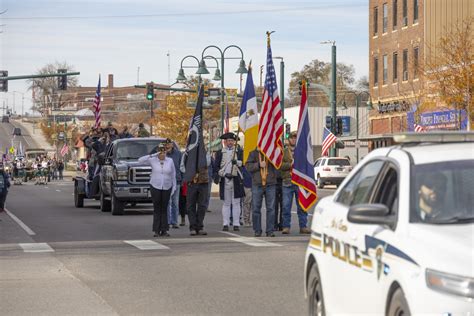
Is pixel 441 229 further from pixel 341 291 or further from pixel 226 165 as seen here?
pixel 226 165

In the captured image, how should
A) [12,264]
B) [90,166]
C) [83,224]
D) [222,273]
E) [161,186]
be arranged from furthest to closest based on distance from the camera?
[90,166] < [83,224] < [161,186] < [12,264] < [222,273]

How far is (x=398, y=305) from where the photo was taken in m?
6.83

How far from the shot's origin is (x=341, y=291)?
8.30m

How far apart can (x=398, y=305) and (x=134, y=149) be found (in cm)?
2497

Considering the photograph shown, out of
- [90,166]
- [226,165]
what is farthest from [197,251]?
[90,166]

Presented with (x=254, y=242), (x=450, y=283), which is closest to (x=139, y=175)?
(x=254, y=242)

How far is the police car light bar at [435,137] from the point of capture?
792 centimetres

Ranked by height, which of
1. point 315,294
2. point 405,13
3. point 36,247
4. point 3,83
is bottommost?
point 36,247

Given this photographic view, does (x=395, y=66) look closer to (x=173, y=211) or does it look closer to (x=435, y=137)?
(x=173, y=211)

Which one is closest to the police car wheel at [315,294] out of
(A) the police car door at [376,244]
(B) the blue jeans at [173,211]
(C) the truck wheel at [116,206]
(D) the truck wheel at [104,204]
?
(A) the police car door at [376,244]

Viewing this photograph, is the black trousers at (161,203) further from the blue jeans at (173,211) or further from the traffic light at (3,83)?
the traffic light at (3,83)

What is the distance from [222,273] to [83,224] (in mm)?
11849

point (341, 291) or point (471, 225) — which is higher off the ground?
point (471, 225)

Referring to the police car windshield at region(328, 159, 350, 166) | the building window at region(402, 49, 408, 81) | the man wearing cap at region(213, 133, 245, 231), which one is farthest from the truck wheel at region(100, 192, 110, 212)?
the building window at region(402, 49, 408, 81)
